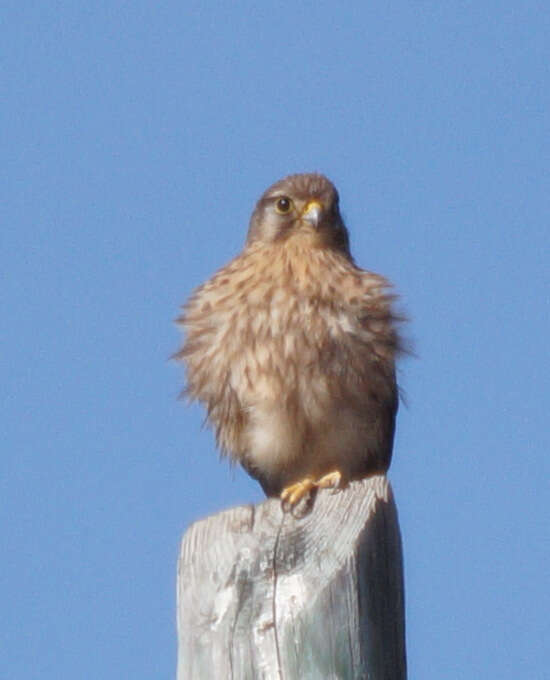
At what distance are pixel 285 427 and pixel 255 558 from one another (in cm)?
229

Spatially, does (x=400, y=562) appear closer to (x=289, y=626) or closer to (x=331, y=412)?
(x=289, y=626)

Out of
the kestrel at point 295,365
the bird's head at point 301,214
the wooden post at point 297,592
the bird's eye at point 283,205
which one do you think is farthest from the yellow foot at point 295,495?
the bird's eye at point 283,205

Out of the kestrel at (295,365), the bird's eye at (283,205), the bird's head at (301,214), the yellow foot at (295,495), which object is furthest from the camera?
the bird's eye at (283,205)

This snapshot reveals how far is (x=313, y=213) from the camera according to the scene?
5.98 metres

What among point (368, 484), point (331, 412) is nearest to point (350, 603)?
point (368, 484)

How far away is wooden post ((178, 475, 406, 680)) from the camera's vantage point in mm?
2732

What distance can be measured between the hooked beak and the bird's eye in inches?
2.8

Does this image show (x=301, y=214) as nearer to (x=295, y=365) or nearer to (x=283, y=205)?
(x=283, y=205)

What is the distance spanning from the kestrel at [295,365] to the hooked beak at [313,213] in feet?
1.12

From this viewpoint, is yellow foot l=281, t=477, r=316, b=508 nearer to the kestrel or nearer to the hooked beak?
the kestrel

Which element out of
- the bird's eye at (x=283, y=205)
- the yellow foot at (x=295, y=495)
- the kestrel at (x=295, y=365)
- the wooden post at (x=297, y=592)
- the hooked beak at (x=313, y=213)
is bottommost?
the wooden post at (x=297, y=592)

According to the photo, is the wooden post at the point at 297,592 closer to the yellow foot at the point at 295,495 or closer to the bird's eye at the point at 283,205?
the yellow foot at the point at 295,495

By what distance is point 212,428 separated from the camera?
5379mm

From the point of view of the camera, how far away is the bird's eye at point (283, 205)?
19.8 ft
